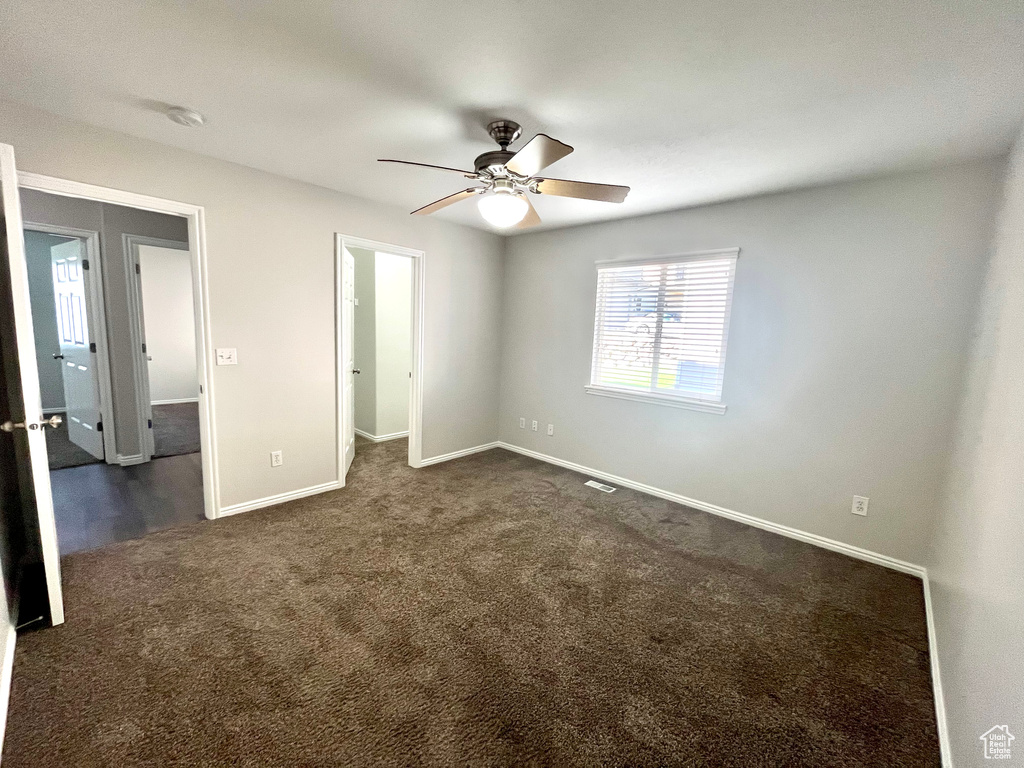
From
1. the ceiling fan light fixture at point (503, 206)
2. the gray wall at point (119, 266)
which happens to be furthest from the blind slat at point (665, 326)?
the gray wall at point (119, 266)

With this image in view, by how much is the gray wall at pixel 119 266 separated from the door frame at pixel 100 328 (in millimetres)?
29

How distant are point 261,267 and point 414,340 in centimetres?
141

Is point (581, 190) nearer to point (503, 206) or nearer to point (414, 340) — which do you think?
point (503, 206)

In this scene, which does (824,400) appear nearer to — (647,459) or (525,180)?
(647,459)

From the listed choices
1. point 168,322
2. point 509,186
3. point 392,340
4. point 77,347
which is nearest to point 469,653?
point 509,186

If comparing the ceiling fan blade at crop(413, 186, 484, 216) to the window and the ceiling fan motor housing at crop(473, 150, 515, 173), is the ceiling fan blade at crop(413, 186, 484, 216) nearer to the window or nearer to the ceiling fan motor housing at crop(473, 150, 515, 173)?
the ceiling fan motor housing at crop(473, 150, 515, 173)

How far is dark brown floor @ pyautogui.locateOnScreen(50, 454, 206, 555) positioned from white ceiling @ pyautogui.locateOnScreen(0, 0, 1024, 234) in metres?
2.46

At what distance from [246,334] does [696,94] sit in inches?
120

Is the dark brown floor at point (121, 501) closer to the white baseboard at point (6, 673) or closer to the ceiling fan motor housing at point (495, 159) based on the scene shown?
the white baseboard at point (6, 673)

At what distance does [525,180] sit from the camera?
206 cm

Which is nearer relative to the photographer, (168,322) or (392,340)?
(392,340)

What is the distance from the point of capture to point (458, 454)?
4.52m

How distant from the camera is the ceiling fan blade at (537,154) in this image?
1.56m

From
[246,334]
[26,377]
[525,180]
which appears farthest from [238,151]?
[525,180]
